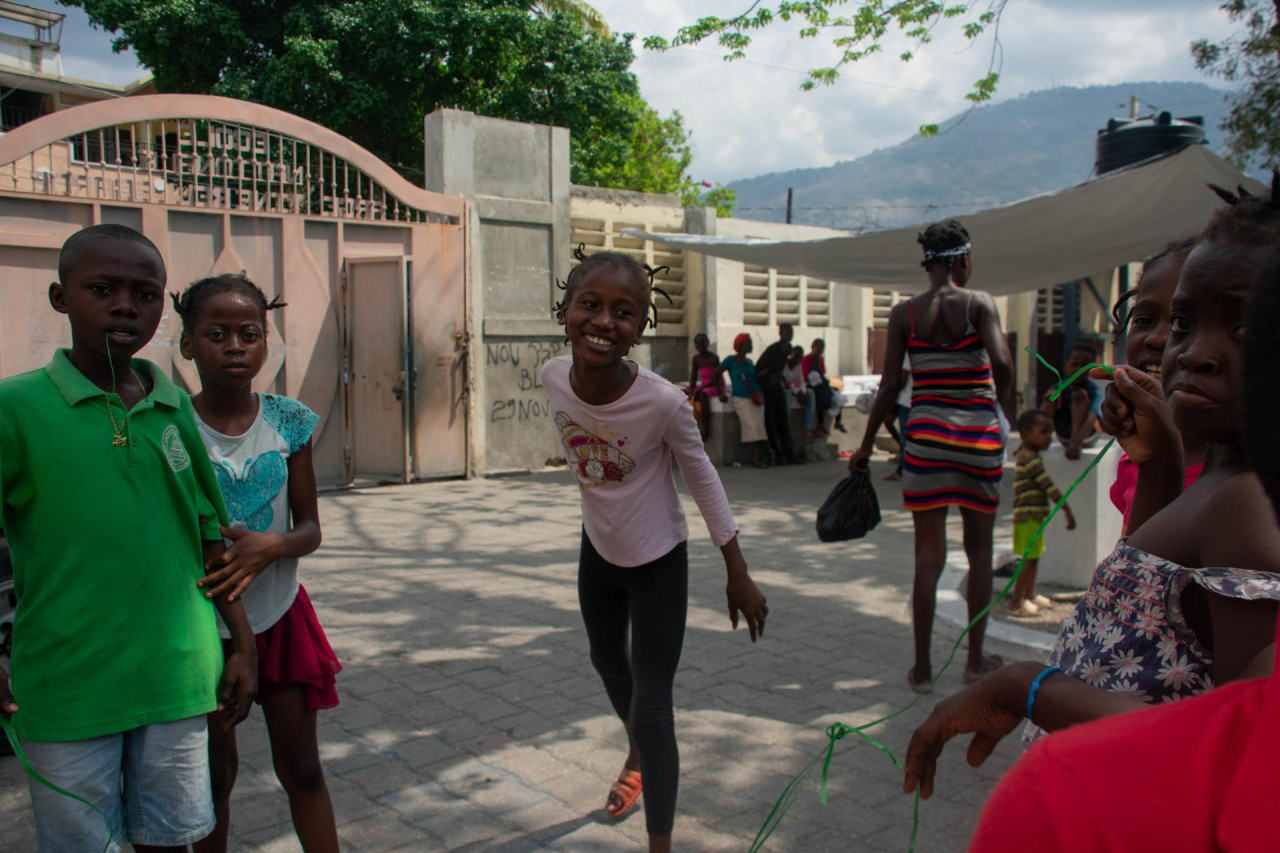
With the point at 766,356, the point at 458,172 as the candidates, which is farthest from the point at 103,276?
the point at 766,356

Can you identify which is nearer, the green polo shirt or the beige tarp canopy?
the green polo shirt

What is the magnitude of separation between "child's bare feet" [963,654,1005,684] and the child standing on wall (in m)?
2.85

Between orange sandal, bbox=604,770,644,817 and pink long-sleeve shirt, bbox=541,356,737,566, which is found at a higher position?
pink long-sleeve shirt, bbox=541,356,737,566

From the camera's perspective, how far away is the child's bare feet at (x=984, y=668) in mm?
4238

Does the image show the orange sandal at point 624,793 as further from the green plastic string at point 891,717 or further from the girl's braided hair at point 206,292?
the girl's braided hair at point 206,292

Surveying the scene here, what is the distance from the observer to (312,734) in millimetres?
2471

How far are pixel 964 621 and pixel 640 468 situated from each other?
3.04 meters

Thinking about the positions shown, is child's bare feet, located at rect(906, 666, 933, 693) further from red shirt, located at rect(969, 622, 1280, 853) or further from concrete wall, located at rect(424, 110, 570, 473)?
concrete wall, located at rect(424, 110, 570, 473)

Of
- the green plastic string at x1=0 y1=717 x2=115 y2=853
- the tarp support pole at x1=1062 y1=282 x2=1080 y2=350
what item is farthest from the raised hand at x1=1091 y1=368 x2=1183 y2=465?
the tarp support pole at x1=1062 y1=282 x2=1080 y2=350

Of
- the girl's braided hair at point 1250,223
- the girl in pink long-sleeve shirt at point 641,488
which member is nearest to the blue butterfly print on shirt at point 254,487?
the girl in pink long-sleeve shirt at point 641,488

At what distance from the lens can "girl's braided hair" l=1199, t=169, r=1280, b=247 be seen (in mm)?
1325

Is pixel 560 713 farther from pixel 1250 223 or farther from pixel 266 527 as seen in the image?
pixel 1250 223

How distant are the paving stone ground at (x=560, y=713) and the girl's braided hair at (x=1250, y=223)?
216 centimetres

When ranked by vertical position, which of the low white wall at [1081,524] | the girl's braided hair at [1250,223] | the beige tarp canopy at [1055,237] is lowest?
the low white wall at [1081,524]
